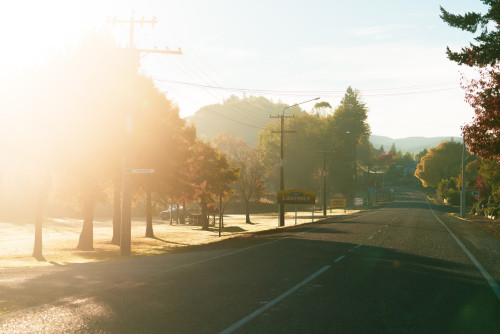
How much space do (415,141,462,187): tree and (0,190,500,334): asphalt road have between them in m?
134

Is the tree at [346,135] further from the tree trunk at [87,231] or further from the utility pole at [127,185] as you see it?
the utility pole at [127,185]

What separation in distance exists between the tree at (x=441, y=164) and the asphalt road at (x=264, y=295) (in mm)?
133522

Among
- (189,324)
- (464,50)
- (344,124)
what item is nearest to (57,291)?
(189,324)

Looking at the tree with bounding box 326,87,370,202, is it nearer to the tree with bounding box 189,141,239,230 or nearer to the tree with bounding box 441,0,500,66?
the tree with bounding box 189,141,239,230

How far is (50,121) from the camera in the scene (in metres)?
24.1

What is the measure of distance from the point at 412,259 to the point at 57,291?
10.5 metres

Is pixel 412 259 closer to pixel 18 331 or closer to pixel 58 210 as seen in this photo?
pixel 18 331

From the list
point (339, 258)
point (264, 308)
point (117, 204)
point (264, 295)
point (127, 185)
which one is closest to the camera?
point (264, 308)

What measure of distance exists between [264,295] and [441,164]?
14368cm

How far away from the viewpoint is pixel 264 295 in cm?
957

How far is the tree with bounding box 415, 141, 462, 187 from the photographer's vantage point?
5578 inches

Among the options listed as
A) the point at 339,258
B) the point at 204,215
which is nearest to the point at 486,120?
the point at 339,258

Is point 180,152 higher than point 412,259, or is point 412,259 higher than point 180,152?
point 180,152

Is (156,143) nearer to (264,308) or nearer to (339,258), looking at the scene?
(339,258)
